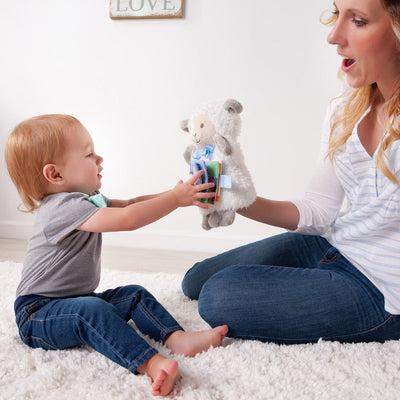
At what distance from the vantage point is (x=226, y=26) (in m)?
2.07

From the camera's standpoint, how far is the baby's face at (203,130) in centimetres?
102

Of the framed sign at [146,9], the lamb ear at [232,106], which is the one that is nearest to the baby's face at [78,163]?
the lamb ear at [232,106]

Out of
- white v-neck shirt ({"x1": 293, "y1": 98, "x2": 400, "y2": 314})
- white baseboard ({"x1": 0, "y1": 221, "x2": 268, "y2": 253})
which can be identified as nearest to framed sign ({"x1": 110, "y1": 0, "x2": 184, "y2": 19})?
white baseboard ({"x1": 0, "y1": 221, "x2": 268, "y2": 253})

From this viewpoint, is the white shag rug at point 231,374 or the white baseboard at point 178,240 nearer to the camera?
the white shag rug at point 231,374

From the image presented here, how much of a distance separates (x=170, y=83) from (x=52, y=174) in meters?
1.19

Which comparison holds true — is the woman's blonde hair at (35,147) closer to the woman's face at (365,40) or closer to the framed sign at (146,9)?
the woman's face at (365,40)

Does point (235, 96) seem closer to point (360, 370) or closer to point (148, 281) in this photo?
point (148, 281)

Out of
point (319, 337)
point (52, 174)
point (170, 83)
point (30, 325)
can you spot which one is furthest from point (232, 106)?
point (170, 83)

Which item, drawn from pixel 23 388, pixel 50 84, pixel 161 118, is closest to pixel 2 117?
pixel 50 84

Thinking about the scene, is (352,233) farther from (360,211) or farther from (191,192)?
(191,192)

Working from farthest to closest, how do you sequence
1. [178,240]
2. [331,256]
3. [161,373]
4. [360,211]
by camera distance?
[178,240] < [331,256] < [360,211] < [161,373]

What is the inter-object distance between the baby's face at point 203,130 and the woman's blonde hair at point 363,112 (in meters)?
0.32

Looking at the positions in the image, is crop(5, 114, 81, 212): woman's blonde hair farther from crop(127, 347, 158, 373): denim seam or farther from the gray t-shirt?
crop(127, 347, 158, 373): denim seam

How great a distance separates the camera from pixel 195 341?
103cm
